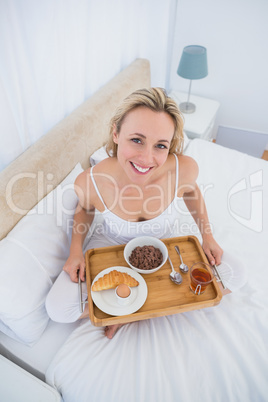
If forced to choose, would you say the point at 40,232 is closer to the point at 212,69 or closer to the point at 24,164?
the point at 24,164

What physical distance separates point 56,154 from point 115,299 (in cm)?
80

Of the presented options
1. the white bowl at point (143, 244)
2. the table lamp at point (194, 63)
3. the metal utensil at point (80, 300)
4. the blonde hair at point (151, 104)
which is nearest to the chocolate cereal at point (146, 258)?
the white bowl at point (143, 244)

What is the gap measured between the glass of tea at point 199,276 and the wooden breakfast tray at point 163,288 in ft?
0.09

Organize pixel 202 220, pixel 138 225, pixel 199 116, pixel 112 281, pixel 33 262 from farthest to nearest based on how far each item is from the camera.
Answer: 1. pixel 199 116
2. pixel 202 220
3. pixel 138 225
4. pixel 33 262
5. pixel 112 281

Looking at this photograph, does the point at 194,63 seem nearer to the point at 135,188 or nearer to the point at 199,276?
the point at 135,188

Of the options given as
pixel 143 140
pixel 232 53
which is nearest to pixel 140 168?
pixel 143 140

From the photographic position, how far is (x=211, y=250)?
54.6 inches

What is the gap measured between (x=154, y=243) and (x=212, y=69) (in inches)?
94.6

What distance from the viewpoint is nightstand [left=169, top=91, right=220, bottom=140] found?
8.24ft

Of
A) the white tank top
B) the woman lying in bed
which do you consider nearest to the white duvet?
the woman lying in bed

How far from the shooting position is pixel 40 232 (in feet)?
4.14

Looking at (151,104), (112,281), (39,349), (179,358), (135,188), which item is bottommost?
(39,349)

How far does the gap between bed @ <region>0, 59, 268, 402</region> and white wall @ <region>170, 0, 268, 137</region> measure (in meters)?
1.91

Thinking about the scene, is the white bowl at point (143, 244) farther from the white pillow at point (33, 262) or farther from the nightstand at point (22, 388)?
the nightstand at point (22, 388)
